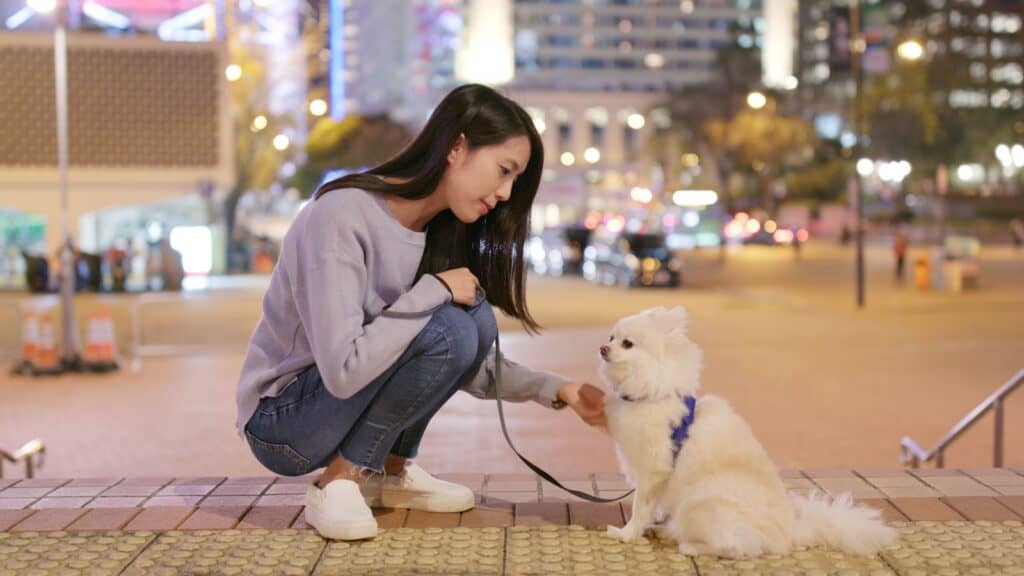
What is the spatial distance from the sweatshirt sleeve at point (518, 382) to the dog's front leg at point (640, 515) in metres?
0.48

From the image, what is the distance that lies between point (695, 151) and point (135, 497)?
77017mm

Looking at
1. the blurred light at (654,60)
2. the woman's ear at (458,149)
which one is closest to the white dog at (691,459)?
the woman's ear at (458,149)

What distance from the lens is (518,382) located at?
4.16 metres

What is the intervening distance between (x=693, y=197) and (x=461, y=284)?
248 feet

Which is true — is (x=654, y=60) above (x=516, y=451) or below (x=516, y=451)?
above

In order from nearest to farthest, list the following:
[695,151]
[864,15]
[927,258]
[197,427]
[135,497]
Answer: [135,497]
[197,427]
[864,15]
[927,258]
[695,151]

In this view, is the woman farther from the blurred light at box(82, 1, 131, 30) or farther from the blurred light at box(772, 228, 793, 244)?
the blurred light at box(772, 228, 793, 244)

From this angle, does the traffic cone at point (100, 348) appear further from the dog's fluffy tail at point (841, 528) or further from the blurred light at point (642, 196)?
the blurred light at point (642, 196)

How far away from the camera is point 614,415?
3684mm

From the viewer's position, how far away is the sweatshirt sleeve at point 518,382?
4.11m

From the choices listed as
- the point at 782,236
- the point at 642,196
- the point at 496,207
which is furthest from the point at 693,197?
the point at 496,207

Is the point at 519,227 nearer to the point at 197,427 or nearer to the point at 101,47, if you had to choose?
the point at 197,427

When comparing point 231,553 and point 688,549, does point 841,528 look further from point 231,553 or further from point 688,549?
point 231,553

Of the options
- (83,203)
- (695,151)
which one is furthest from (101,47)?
(695,151)
